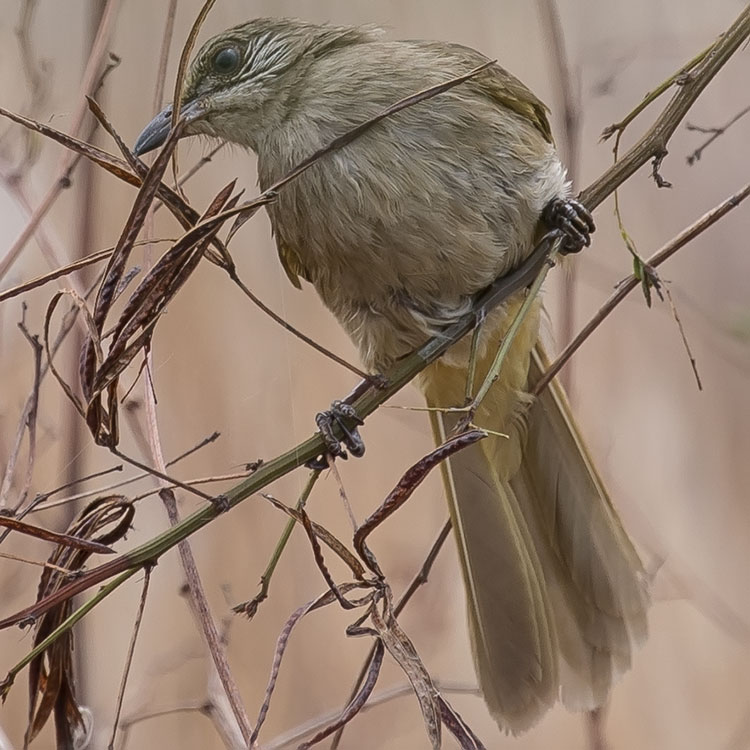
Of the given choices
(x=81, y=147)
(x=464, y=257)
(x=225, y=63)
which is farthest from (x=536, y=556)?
(x=81, y=147)

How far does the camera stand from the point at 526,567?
131 centimetres

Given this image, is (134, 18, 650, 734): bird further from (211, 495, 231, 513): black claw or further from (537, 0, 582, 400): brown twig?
(211, 495, 231, 513): black claw

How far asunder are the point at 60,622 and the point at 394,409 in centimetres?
125

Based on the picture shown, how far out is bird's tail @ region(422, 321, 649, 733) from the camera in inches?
49.8

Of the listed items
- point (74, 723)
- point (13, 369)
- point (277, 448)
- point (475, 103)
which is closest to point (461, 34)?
point (475, 103)

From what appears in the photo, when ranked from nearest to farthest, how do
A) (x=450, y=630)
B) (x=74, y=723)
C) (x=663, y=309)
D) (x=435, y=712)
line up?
1. (x=435, y=712)
2. (x=74, y=723)
3. (x=450, y=630)
4. (x=663, y=309)

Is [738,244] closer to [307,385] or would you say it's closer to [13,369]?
[307,385]

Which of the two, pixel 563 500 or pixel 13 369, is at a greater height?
pixel 13 369

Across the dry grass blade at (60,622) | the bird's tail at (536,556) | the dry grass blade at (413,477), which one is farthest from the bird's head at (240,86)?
the dry grass blade at (413,477)

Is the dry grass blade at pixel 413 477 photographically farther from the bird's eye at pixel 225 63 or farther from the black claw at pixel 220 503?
the bird's eye at pixel 225 63

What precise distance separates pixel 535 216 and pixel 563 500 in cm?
44

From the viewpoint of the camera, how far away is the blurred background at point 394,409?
Answer: 1.58m

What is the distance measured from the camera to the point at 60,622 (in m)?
0.78

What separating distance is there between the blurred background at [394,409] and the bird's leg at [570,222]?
0.39 m
